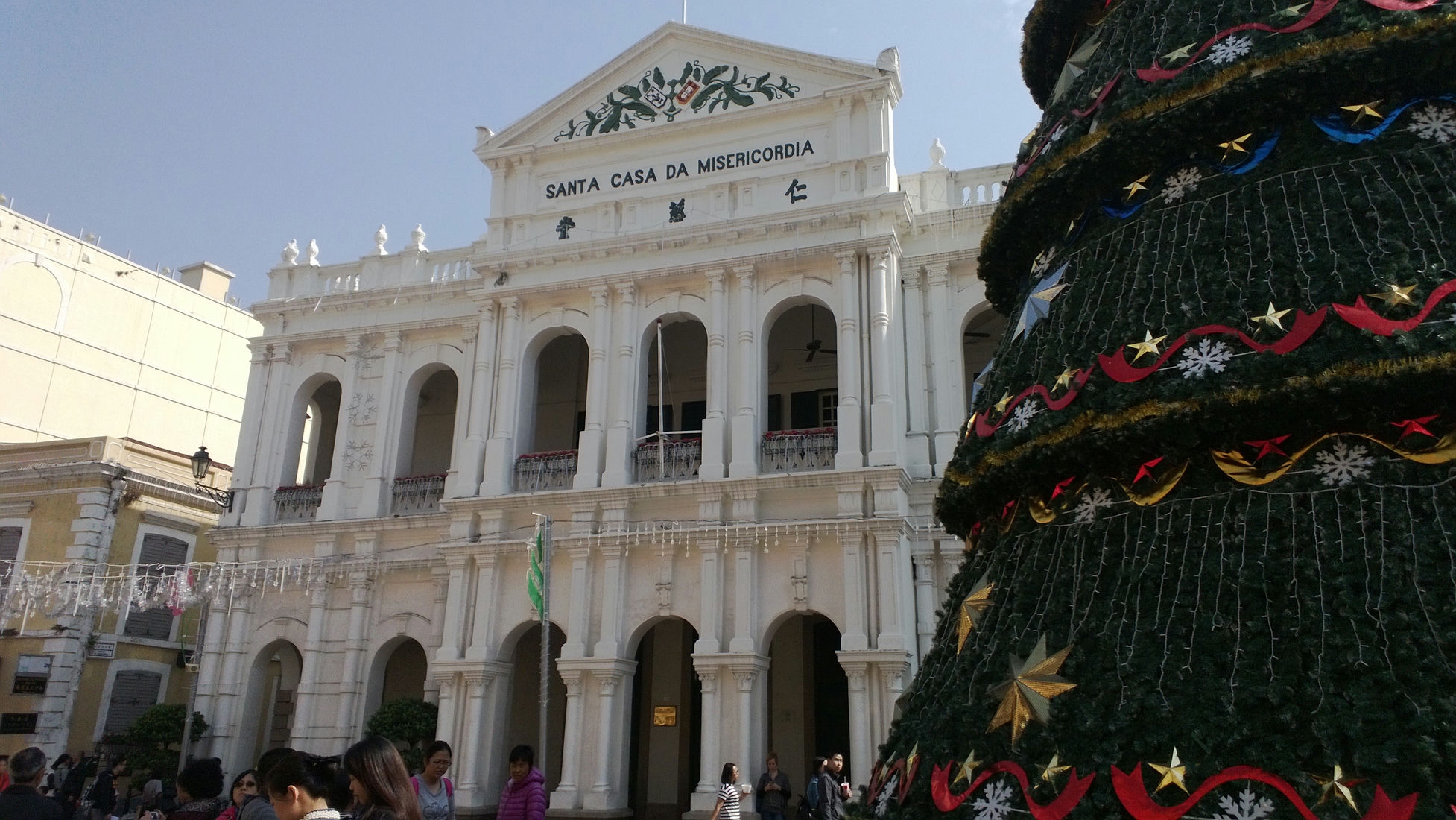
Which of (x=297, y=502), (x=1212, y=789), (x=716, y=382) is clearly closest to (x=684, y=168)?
(x=716, y=382)

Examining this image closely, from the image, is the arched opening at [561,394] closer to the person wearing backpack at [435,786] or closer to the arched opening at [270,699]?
the arched opening at [270,699]

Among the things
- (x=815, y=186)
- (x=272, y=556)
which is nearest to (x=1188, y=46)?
(x=815, y=186)

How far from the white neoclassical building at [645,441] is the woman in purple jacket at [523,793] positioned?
9.06 meters

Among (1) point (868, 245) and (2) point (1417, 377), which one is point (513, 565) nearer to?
(1) point (868, 245)

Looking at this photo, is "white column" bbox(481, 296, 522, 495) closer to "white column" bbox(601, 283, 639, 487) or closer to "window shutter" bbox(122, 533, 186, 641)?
"white column" bbox(601, 283, 639, 487)

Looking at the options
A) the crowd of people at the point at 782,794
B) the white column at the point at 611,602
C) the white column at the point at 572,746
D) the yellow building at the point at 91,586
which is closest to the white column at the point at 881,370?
the white column at the point at 611,602

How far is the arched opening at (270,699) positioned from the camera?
2075cm

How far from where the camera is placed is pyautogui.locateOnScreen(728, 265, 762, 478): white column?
1817cm

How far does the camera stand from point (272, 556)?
71.3ft

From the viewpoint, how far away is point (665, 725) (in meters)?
20.6

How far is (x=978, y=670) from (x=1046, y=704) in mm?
539

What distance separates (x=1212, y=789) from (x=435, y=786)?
4.96 meters

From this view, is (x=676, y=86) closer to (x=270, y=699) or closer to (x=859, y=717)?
(x=859, y=717)

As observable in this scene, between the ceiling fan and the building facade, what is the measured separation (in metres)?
21.8
